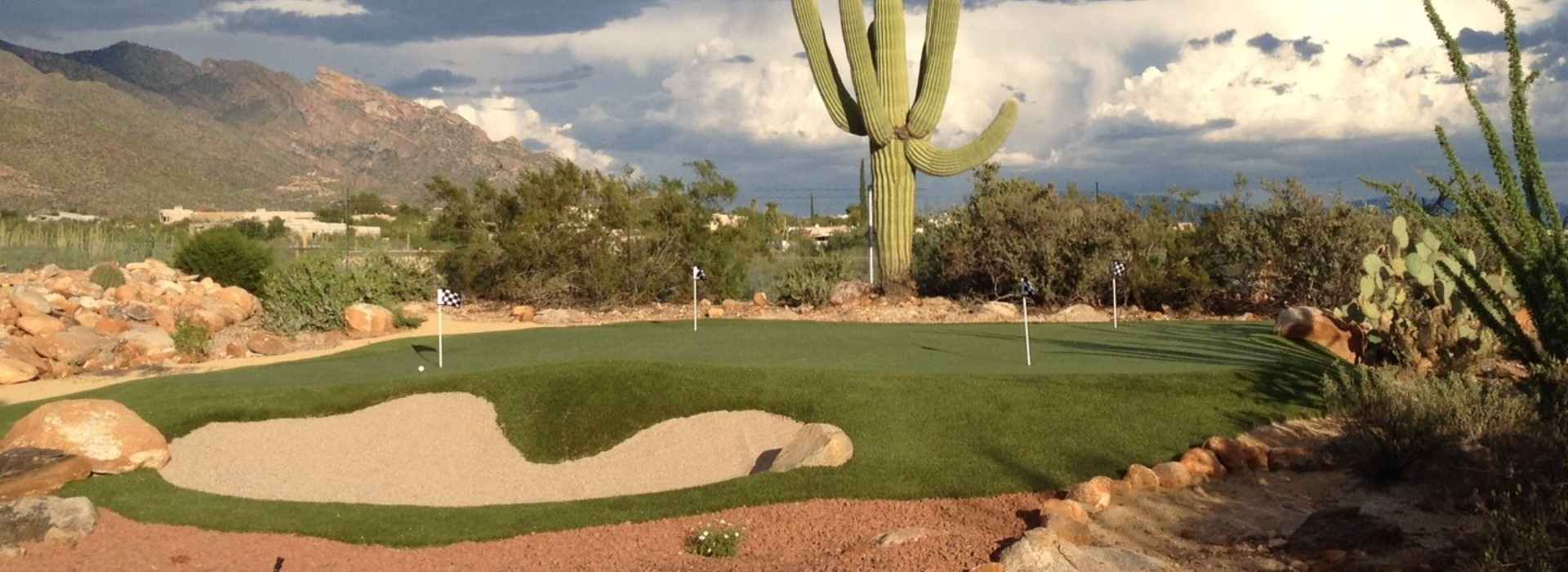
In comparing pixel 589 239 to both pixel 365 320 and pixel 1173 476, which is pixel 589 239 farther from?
pixel 1173 476

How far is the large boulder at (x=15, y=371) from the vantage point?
20.0m

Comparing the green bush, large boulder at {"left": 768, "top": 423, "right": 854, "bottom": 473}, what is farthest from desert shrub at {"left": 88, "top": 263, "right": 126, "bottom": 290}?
large boulder at {"left": 768, "top": 423, "right": 854, "bottom": 473}

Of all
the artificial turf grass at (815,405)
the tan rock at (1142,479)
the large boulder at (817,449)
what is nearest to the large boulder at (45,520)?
the artificial turf grass at (815,405)

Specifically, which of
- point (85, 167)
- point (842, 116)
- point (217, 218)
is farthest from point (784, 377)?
point (85, 167)

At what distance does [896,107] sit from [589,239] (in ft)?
24.0

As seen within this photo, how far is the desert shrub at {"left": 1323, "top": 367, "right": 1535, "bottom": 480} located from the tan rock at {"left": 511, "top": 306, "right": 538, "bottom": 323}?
18.1 m

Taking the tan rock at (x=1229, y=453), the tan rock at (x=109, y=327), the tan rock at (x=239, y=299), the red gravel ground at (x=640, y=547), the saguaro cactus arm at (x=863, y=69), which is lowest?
the red gravel ground at (x=640, y=547)

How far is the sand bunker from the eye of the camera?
12.4 metres

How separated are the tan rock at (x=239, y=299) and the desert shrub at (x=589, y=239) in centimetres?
427

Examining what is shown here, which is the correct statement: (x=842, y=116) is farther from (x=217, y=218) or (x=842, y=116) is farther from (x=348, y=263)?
(x=217, y=218)

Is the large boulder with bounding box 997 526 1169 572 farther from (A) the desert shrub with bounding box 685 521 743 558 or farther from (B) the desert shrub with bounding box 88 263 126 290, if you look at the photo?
(B) the desert shrub with bounding box 88 263 126 290

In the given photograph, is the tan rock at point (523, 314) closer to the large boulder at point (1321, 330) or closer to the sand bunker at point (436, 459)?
the sand bunker at point (436, 459)

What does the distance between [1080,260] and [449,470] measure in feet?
51.0

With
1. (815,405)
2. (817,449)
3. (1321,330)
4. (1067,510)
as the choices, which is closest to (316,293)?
(815,405)
